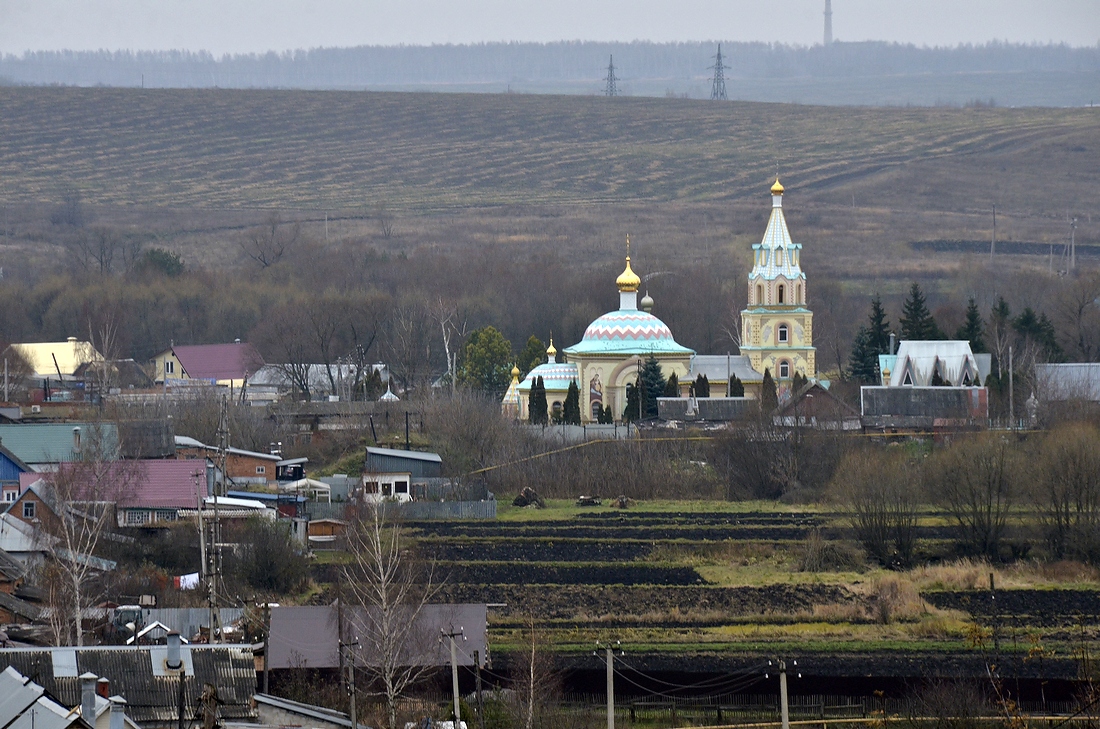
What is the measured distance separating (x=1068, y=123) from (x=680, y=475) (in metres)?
100

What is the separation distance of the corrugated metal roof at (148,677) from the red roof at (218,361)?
157 ft

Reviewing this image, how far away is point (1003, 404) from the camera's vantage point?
5134 centimetres

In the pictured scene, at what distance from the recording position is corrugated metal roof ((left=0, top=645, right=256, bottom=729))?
1962cm

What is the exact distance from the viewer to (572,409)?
179 ft

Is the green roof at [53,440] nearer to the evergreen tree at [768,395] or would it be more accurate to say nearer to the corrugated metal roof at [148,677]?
the evergreen tree at [768,395]

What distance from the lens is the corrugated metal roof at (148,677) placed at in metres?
19.6

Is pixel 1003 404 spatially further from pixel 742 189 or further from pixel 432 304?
pixel 742 189

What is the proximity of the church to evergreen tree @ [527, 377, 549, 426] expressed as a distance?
64cm

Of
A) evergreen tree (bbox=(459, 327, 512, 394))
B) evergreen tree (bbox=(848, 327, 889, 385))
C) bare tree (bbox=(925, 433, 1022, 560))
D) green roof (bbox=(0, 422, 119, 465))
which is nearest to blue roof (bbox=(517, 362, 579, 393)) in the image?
evergreen tree (bbox=(459, 327, 512, 394))

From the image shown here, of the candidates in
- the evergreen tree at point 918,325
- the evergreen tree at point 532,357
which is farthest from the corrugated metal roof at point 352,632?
the evergreen tree at point 532,357

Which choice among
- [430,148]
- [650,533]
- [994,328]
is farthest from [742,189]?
[650,533]

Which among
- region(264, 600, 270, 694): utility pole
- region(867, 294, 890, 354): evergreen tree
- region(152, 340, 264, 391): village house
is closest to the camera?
region(264, 600, 270, 694): utility pole

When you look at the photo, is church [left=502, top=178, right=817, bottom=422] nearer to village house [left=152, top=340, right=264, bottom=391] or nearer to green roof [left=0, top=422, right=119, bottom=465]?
village house [left=152, top=340, right=264, bottom=391]

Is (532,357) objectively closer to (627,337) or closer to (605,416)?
(627,337)
